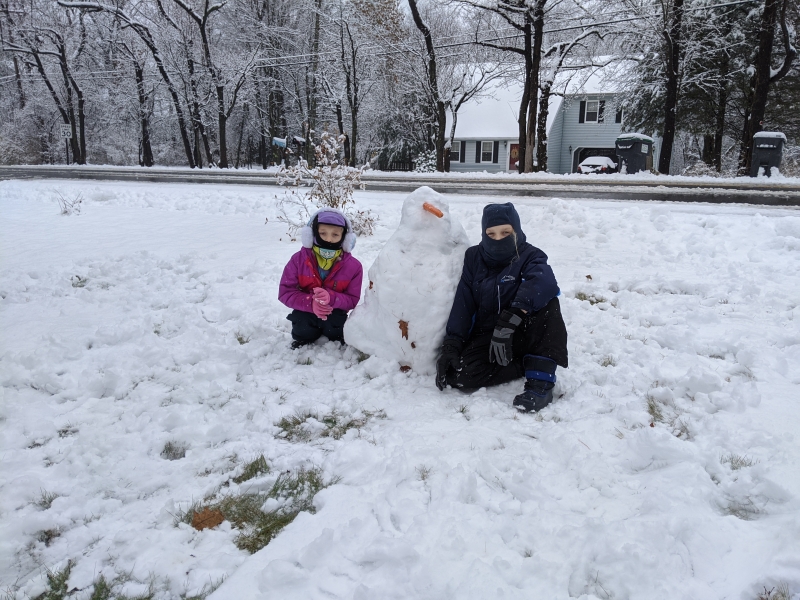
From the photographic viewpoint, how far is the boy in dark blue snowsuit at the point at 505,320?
323cm

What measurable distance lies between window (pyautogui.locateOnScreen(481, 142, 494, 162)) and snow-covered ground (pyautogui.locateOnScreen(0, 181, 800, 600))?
25.4 m

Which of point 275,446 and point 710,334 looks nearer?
point 275,446

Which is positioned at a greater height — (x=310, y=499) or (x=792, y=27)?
(x=792, y=27)

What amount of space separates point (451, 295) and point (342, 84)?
87.6 feet

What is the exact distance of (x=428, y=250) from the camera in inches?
145

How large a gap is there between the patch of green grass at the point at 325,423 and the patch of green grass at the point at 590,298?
8.67ft

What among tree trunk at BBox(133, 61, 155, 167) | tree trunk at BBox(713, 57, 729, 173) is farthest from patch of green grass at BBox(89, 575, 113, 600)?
tree trunk at BBox(133, 61, 155, 167)

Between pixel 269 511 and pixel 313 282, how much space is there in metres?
2.13

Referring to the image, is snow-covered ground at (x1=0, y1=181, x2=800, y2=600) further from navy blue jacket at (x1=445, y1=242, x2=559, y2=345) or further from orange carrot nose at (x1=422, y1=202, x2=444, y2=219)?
orange carrot nose at (x1=422, y1=202, x2=444, y2=219)

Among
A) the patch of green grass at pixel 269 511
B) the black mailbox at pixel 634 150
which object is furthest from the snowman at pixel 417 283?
the black mailbox at pixel 634 150

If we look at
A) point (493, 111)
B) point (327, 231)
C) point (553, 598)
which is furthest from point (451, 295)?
point (493, 111)

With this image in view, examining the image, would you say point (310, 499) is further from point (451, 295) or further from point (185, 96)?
point (185, 96)

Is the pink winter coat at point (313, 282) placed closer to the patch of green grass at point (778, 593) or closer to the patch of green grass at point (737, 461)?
the patch of green grass at point (737, 461)

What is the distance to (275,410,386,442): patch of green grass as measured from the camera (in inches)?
117
